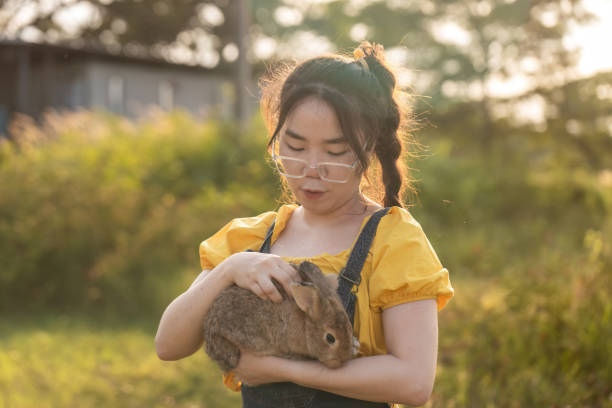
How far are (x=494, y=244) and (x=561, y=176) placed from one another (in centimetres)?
455

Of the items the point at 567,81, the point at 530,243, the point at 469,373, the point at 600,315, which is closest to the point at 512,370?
the point at 469,373

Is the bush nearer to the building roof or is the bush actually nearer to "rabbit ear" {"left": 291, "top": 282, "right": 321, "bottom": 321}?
"rabbit ear" {"left": 291, "top": 282, "right": 321, "bottom": 321}

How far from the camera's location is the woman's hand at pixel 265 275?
79.9 inches

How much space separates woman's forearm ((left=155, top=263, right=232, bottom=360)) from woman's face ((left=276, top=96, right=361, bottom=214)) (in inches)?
16.5

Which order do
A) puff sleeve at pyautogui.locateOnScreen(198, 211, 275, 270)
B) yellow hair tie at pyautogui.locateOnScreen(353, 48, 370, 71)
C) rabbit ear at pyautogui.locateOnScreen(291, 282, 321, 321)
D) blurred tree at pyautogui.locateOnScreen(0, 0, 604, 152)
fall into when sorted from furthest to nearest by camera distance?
blurred tree at pyautogui.locateOnScreen(0, 0, 604, 152) < puff sleeve at pyautogui.locateOnScreen(198, 211, 275, 270) < yellow hair tie at pyautogui.locateOnScreen(353, 48, 370, 71) < rabbit ear at pyautogui.locateOnScreen(291, 282, 321, 321)

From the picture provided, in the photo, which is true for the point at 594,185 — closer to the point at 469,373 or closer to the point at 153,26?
the point at 469,373

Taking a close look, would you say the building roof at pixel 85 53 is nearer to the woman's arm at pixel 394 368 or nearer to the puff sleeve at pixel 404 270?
the puff sleeve at pixel 404 270

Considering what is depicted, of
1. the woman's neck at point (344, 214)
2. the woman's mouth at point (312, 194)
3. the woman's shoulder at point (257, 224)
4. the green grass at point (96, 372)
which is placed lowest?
the green grass at point (96, 372)

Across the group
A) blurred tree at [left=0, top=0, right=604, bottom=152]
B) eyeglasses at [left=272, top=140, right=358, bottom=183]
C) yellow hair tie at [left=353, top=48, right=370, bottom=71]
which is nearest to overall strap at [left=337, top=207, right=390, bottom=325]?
eyeglasses at [left=272, top=140, right=358, bottom=183]

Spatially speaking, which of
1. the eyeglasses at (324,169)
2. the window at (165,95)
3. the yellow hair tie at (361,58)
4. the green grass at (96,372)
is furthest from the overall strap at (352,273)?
the window at (165,95)

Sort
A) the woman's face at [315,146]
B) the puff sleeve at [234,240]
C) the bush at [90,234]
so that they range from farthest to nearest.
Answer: the bush at [90,234]
the puff sleeve at [234,240]
the woman's face at [315,146]

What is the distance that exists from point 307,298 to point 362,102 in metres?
0.73

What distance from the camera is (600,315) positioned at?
4.78m

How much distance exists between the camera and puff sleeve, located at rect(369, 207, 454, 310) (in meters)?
2.00
